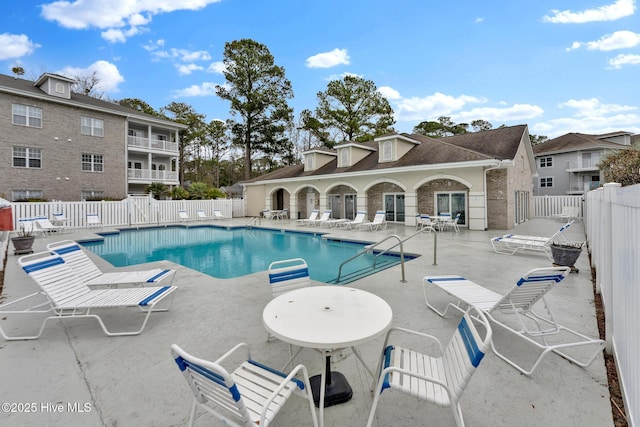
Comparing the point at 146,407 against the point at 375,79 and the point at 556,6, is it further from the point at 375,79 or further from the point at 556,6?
the point at 375,79

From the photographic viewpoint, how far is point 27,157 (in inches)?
781

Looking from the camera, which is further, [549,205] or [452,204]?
[549,205]

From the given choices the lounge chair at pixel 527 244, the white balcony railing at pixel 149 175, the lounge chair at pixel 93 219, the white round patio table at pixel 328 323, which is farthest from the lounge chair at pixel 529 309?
the white balcony railing at pixel 149 175

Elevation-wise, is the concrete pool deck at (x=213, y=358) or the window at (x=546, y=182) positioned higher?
the window at (x=546, y=182)

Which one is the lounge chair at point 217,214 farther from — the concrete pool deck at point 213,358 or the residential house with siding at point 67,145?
the concrete pool deck at point 213,358

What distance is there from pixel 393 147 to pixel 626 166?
417 inches

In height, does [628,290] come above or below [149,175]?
below

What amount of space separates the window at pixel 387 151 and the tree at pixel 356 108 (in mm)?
14255

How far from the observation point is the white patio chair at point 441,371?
1861 millimetres

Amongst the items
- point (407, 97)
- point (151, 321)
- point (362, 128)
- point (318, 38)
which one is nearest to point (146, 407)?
point (151, 321)

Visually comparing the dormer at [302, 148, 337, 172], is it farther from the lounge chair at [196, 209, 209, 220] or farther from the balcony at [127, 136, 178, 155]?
the balcony at [127, 136, 178, 155]

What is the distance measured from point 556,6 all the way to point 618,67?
10.4 metres

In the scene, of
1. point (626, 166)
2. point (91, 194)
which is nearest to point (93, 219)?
point (91, 194)

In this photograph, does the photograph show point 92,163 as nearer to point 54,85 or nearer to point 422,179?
point 54,85
